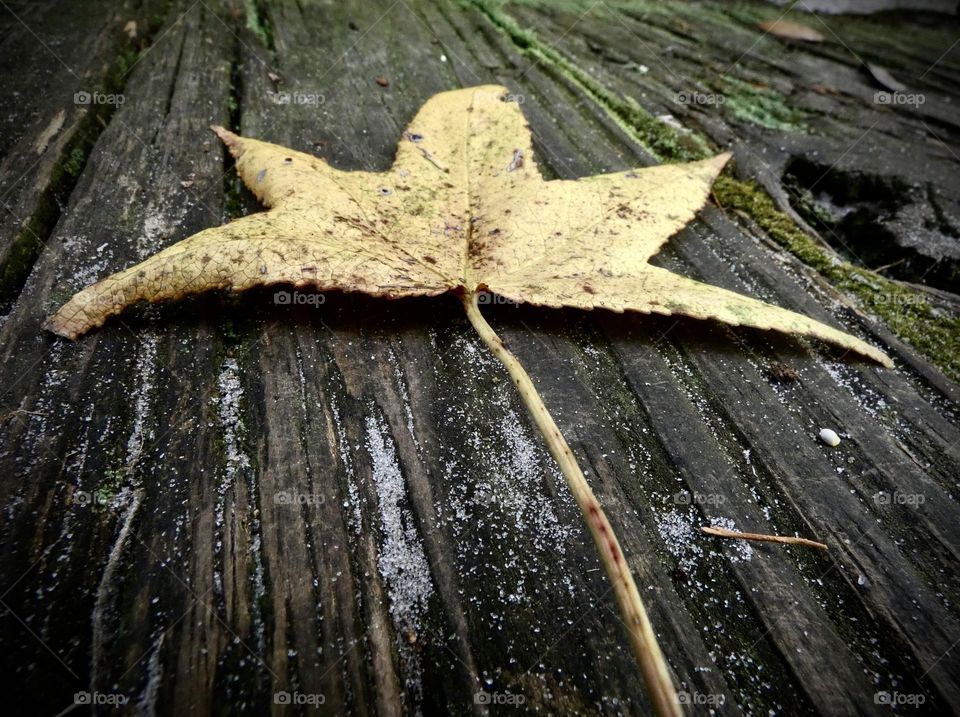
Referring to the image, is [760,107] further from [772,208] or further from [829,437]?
[829,437]

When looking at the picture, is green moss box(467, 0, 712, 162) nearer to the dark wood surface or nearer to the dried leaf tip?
the dark wood surface

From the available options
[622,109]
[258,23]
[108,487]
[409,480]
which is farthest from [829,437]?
[258,23]

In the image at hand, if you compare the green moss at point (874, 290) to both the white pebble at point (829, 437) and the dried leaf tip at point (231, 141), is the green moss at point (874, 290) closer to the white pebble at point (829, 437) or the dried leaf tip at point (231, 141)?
the white pebble at point (829, 437)

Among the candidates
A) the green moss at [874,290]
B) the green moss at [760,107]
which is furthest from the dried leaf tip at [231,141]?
the green moss at [760,107]

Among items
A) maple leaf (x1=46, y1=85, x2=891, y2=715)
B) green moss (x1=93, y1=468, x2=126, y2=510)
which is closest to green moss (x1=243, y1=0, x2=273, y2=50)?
maple leaf (x1=46, y1=85, x2=891, y2=715)

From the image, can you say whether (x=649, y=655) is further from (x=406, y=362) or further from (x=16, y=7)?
(x=16, y=7)

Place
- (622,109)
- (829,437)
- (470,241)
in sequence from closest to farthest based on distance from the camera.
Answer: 1. (829,437)
2. (470,241)
3. (622,109)
